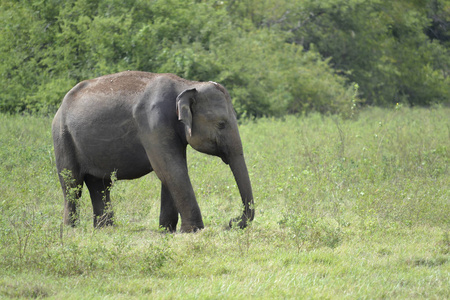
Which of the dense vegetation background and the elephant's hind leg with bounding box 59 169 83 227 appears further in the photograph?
the dense vegetation background

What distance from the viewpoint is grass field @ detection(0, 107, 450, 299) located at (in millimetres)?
5281

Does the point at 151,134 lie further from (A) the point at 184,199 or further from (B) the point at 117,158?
(A) the point at 184,199

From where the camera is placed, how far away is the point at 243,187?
23.4ft

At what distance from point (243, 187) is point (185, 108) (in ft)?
3.43

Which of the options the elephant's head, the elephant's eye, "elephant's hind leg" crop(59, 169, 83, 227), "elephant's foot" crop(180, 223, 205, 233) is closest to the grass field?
"elephant's hind leg" crop(59, 169, 83, 227)

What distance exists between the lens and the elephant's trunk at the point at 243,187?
7.08m

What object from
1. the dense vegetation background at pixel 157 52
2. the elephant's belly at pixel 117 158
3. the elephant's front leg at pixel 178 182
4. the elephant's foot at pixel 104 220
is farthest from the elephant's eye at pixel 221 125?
the dense vegetation background at pixel 157 52

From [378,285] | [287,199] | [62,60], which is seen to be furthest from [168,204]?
[62,60]

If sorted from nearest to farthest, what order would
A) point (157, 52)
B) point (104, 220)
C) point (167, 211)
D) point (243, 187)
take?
point (243, 187) → point (104, 220) → point (167, 211) → point (157, 52)

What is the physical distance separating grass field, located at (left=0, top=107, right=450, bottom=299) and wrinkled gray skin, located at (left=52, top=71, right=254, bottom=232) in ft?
1.17

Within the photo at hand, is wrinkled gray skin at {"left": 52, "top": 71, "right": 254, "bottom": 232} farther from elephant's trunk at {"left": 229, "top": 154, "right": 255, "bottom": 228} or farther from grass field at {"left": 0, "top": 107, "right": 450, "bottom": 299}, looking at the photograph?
grass field at {"left": 0, "top": 107, "right": 450, "bottom": 299}

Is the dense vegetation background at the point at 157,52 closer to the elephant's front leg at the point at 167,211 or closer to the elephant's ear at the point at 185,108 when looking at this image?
the elephant's front leg at the point at 167,211

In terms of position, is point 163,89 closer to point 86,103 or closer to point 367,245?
point 86,103

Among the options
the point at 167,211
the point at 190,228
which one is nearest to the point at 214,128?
the point at 190,228
